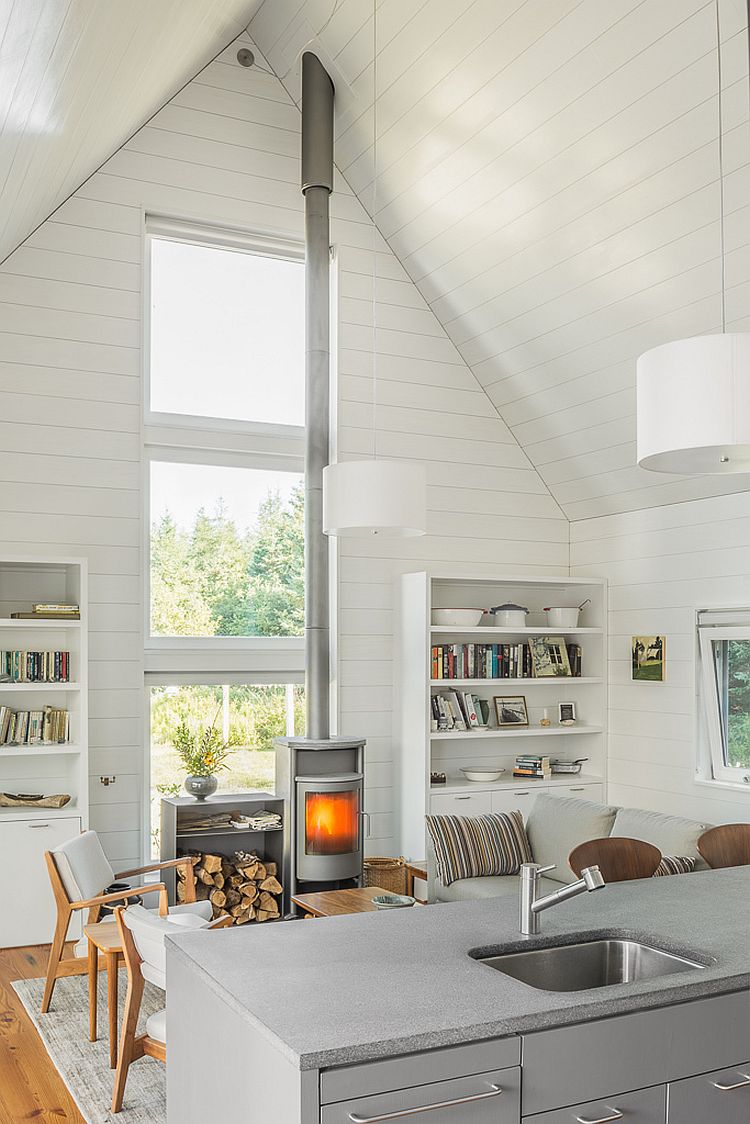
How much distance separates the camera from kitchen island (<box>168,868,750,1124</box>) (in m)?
2.05

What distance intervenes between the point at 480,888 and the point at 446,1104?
3392mm

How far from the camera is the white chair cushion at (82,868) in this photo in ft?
15.3

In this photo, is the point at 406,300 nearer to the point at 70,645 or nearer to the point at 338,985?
the point at 70,645

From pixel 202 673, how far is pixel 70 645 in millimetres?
885

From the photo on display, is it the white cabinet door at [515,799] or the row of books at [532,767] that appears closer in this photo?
the white cabinet door at [515,799]

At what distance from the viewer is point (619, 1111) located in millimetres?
2301

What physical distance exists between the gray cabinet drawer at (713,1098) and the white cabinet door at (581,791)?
15.3ft

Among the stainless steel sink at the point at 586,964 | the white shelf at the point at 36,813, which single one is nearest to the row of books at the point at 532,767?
the white shelf at the point at 36,813

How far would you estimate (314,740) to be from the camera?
20.6 ft

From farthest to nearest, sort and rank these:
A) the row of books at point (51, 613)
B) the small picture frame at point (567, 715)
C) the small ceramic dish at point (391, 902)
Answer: the small picture frame at point (567, 715) < the row of books at point (51, 613) < the small ceramic dish at point (391, 902)

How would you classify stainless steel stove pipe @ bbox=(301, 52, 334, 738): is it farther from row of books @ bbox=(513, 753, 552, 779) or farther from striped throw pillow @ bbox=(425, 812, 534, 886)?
row of books @ bbox=(513, 753, 552, 779)

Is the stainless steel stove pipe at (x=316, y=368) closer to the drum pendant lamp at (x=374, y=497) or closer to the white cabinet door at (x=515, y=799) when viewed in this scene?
the white cabinet door at (x=515, y=799)

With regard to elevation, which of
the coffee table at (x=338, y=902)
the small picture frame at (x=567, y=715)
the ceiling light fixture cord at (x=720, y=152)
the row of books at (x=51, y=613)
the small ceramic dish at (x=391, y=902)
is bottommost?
the coffee table at (x=338, y=902)

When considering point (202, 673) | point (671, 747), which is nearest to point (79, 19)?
point (202, 673)
